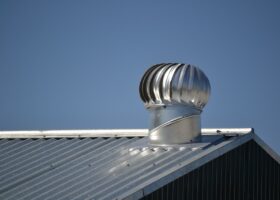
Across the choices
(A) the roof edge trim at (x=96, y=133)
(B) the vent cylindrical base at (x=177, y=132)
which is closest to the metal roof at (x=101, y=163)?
(A) the roof edge trim at (x=96, y=133)

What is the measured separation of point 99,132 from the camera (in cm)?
1770

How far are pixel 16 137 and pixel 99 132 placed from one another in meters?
3.84

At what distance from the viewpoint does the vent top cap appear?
557 inches

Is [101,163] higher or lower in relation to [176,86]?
lower

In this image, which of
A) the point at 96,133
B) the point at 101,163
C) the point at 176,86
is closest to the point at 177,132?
the point at 176,86

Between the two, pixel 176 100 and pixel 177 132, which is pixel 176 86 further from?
pixel 177 132

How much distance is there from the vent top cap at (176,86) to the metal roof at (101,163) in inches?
43.1

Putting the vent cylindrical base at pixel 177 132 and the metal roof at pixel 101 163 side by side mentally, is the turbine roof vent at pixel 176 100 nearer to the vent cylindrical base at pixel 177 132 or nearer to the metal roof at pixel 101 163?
the vent cylindrical base at pixel 177 132

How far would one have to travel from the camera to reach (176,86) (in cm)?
1416

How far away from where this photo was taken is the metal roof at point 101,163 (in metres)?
11.8

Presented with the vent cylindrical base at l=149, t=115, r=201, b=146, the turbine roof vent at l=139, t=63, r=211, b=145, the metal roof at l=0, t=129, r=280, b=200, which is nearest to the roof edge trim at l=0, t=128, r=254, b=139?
the metal roof at l=0, t=129, r=280, b=200

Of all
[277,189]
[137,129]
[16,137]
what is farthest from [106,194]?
[16,137]

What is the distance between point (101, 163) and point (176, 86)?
261cm

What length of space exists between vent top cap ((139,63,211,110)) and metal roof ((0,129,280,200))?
109 centimetres
